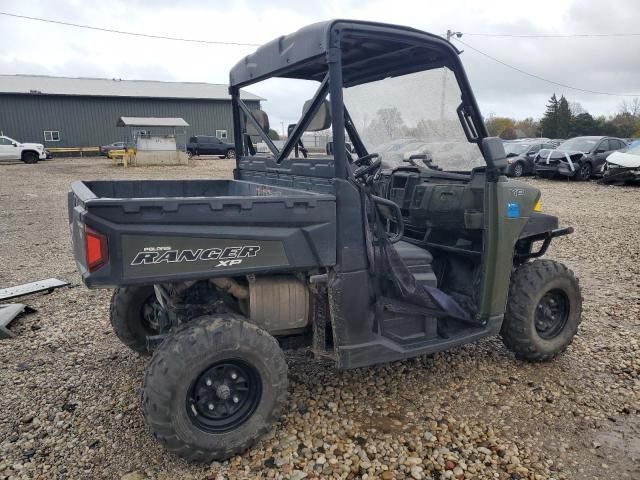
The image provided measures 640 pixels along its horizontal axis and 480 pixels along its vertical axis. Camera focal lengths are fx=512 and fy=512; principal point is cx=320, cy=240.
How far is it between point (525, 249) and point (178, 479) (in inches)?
116

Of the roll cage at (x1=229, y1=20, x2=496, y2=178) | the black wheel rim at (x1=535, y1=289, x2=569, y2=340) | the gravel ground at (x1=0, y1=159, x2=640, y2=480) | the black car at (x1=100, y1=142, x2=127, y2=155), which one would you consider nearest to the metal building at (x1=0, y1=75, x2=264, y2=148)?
the black car at (x1=100, y1=142, x2=127, y2=155)

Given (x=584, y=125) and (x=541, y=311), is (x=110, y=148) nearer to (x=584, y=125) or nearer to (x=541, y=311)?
(x=541, y=311)

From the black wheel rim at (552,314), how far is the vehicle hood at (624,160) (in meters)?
13.9

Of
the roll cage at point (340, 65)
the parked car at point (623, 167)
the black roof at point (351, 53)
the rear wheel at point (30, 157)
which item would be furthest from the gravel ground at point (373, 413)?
the rear wheel at point (30, 157)

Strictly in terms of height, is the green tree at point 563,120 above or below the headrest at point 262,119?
above

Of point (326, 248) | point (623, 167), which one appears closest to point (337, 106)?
point (326, 248)

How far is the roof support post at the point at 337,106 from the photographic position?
2748 millimetres

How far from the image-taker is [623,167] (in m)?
15.5

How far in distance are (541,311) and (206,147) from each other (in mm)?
30622

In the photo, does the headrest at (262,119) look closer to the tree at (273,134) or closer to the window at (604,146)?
the tree at (273,134)

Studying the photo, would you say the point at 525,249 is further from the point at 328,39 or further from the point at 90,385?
the point at 90,385

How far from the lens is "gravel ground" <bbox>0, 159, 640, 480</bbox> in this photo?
2.71 metres

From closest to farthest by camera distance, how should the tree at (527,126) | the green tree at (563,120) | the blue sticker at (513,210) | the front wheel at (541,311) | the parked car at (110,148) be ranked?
the blue sticker at (513,210) → the front wheel at (541,311) → the parked car at (110,148) → the green tree at (563,120) → the tree at (527,126)

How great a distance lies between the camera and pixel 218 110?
41125 millimetres
